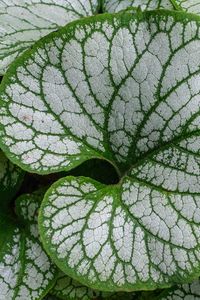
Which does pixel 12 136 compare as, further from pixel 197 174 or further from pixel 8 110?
pixel 197 174

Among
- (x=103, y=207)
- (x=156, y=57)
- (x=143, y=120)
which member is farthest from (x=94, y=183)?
(x=156, y=57)

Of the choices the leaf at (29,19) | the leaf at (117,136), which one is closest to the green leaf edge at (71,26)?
the leaf at (117,136)

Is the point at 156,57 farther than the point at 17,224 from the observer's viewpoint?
No

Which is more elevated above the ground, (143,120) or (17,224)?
(143,120)

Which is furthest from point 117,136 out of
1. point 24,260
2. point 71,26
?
point 24,260

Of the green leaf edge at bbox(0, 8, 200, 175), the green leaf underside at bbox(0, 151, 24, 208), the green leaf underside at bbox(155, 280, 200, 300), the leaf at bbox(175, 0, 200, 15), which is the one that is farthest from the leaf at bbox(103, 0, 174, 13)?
the green leaf underside at bbox(155, 280, 200, 300)

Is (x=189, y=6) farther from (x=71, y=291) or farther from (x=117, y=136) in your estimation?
(x=71, y=291)

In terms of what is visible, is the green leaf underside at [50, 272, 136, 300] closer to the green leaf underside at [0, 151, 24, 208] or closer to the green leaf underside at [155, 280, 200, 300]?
the green leaf underside at [155, 280, 200, 300]
